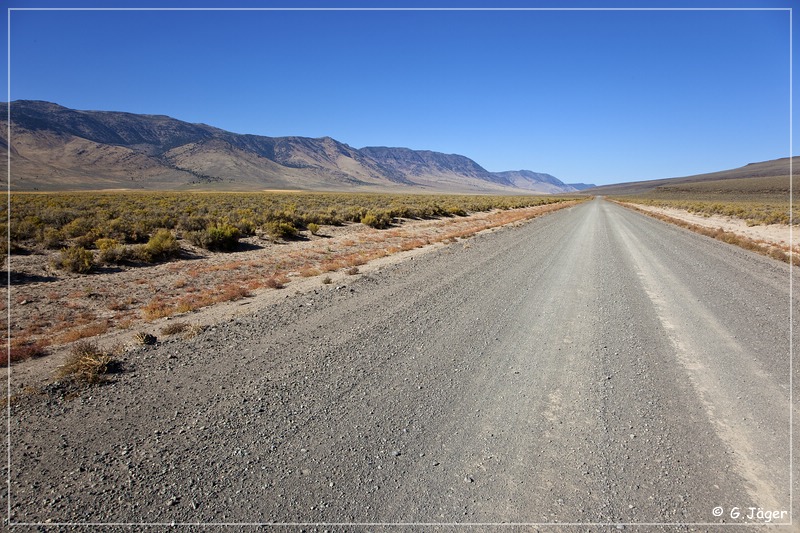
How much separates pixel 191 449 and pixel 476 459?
95.7 inches

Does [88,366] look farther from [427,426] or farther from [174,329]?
[427,426]

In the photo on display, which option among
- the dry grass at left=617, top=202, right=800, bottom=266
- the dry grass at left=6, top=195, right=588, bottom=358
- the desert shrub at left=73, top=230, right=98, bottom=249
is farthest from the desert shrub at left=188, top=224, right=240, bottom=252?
the dry grass at left=617, top=202, right=800, bottom=266

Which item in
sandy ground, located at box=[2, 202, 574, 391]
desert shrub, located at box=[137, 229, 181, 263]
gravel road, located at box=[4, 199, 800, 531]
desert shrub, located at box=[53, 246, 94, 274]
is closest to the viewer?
gravel road, located at box=[4, 199, 800, 531]

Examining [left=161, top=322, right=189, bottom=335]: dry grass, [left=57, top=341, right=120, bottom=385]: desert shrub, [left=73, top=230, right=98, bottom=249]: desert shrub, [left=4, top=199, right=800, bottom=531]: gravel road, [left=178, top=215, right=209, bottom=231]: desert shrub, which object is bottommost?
[left=4, top=199, right=800, bottom=531]: gravel road

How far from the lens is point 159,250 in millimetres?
13883

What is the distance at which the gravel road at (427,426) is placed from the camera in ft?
9.41

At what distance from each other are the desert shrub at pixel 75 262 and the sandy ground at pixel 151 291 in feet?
0.97

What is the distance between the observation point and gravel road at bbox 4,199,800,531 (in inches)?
113

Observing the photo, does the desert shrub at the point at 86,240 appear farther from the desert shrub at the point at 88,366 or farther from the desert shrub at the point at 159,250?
the desert shrub at the point at 88,366

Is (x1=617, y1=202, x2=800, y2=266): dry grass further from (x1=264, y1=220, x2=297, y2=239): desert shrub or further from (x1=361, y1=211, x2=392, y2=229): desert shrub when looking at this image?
(x1=264, y1=220, x2=297, y2=239): desert shrub

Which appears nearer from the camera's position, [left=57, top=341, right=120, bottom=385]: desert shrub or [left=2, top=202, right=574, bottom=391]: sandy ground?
[left=57, top=341, right=120, bottom=385]: desert shrub

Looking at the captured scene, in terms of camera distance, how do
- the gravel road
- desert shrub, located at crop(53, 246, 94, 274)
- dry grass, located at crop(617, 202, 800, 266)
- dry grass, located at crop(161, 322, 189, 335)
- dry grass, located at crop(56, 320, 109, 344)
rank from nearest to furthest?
the gravel road, dry grass, located at crop(161, 322, 189, 335), dry grass, located at crop(56, 320, 109, 344), desert shrub, located at crop(53, 246, 94, 274), dry grass, located at crop(617, 202, 800, 266)

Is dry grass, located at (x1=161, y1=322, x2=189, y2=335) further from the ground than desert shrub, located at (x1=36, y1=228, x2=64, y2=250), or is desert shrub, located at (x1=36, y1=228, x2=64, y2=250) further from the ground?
desert shrub, located at (x1=36, y1=228, x2=64, y2=250)

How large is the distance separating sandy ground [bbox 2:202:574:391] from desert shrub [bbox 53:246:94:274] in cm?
29
